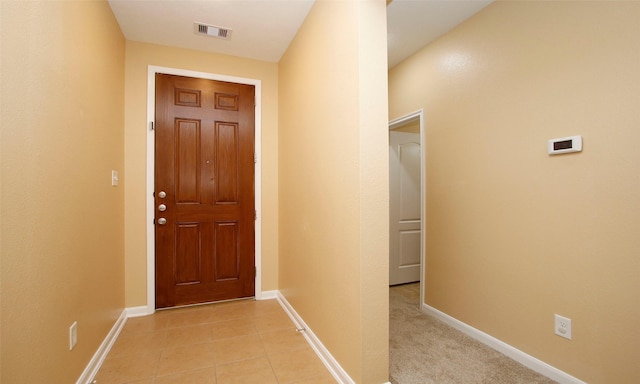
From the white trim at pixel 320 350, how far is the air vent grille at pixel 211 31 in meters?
2.68

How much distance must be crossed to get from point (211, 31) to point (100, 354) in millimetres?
2745

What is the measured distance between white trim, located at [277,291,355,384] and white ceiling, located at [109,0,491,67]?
2.62m

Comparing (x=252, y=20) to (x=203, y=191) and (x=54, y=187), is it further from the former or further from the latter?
(x=54, y=187)

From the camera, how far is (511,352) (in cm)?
204

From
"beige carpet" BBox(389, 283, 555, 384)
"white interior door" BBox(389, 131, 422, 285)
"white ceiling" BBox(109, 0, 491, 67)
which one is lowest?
"beige carpet" BBox(389, 283, 555, 384)

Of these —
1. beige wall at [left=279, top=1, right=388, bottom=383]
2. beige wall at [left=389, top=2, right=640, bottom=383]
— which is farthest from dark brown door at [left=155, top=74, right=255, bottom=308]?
beige wall at [left=389, top=2, right=640, bottom=383]

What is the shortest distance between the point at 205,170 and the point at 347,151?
6.12 ft

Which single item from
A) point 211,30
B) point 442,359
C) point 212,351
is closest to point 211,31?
point 211,30

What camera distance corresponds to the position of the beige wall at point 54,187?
1.10 meters

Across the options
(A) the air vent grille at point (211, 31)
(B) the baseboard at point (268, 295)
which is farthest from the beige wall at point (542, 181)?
(A) the air vent grille at point (211, 31)

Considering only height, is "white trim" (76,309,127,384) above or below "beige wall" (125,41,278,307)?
below

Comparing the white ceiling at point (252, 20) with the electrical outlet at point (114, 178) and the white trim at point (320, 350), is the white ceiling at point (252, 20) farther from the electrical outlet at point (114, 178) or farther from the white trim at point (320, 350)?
the white trim at point (320, 350)

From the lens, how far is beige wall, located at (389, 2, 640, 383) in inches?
60.2

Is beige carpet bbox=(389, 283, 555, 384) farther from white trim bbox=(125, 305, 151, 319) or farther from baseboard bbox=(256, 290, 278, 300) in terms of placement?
white trim bbox=(125, 305, 151, 319)
